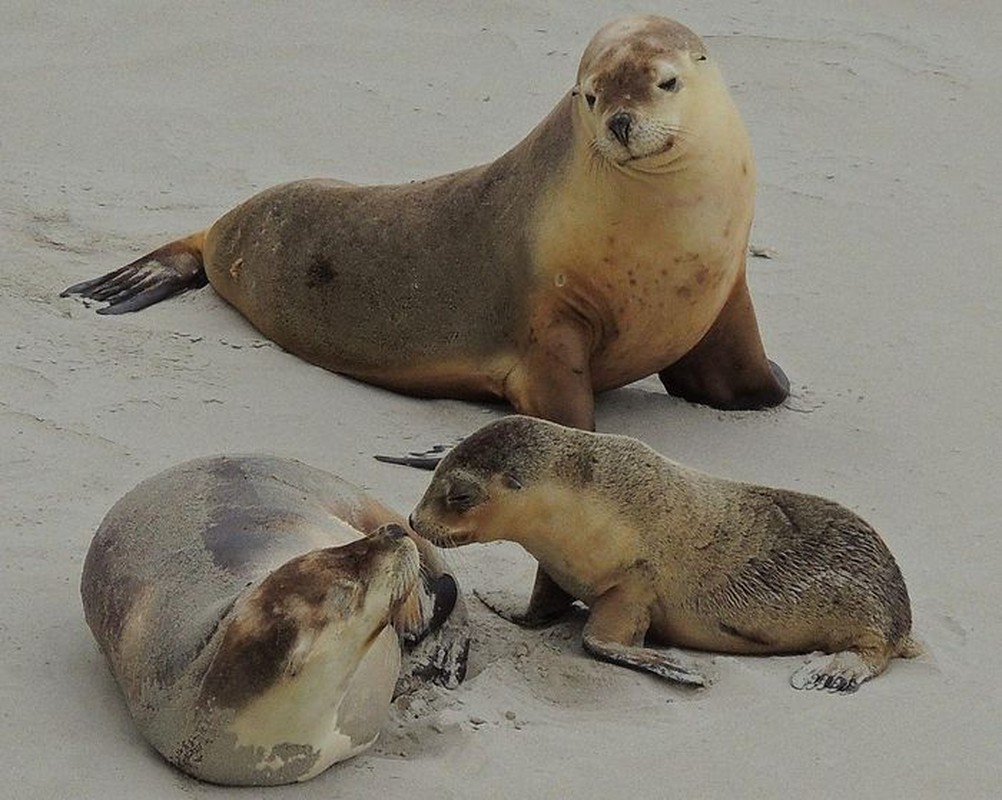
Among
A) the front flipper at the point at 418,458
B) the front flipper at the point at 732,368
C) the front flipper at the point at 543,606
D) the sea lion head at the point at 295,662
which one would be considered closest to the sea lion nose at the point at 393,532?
the sea lion head at the point at 295,662

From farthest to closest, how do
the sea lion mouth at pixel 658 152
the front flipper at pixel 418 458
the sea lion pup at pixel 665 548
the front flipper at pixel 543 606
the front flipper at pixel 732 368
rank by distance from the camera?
the front flipper at pixel 732 368
the sea lion mouth at pixel 658 152
the front flipper at pixel 418 458
the front flipper at pixel 543 606
the sea lion pup at pixel 665 548

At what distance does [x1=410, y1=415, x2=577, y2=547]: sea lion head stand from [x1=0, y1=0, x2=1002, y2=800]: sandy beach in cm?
22

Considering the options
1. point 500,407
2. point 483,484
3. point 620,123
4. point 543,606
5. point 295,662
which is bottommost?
point 500,407

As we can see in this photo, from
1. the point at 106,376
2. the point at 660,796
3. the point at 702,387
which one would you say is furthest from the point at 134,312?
the point at 660,796

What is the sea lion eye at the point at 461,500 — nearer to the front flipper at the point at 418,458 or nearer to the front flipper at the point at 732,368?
the front flipper at the point at 418,458

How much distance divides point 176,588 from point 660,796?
99cm

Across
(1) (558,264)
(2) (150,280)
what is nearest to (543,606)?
(1) (558,264)

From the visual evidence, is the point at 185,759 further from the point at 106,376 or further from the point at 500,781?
the point at 106,376

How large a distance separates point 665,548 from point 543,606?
311mm

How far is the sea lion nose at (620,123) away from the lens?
587 centimetres

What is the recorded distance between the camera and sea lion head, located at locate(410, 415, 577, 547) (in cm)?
491

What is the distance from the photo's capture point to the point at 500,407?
6.66 meters

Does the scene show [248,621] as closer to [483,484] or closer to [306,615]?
[306,615]

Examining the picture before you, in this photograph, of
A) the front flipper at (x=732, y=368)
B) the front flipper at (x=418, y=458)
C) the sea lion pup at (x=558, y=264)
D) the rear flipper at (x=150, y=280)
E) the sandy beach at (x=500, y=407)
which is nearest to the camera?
the sandy beach at (x=500, y=407)
